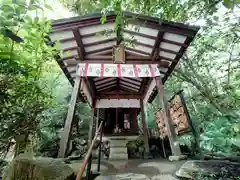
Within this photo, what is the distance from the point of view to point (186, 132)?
4777mm

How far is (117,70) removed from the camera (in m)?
5.56

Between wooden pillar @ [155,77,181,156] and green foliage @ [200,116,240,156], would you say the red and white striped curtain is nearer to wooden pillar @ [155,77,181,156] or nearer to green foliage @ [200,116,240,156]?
wooden pillar @ [155,77,181,156]

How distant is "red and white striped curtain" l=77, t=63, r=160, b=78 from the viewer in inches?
215

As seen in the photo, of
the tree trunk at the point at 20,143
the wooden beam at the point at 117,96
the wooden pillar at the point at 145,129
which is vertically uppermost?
the wooden beam at the point at 117,96

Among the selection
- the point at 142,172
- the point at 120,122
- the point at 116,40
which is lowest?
the point at 142,172

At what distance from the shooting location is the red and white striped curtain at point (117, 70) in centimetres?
545

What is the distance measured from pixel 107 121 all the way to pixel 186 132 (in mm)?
5778

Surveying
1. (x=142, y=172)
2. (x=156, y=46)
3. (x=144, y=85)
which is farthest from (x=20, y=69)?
(x=144, y=85)

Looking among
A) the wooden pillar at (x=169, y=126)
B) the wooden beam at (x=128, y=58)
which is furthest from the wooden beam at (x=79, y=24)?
the wooden pillar at (x=169, y=126)

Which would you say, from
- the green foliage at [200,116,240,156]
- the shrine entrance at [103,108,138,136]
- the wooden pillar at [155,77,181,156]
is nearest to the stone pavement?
the wooden pillar at [155,77,181,156]

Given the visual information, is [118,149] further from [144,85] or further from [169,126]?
[169,126]

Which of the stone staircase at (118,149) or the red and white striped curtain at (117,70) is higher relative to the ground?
the red and white striped curtain at (117,70)

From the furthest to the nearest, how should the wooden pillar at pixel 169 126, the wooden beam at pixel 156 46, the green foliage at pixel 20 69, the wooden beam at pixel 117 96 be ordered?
the wooden beam at pixel 117 96, the wooden beam at pixel 156 46, the wooden pillar at pixel 169 126, the green foliage at pixel 20 69

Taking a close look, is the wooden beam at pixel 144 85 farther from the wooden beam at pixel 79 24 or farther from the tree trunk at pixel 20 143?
the tree trunk at pixel 20 143
